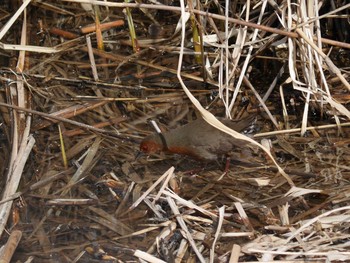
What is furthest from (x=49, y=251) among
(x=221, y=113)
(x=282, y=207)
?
(x=221, y=113)

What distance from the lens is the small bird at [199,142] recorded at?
4273mm

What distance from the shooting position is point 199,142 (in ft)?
14.1

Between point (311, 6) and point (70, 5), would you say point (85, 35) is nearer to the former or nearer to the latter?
point (70, 5)

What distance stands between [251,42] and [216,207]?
120 centimetres

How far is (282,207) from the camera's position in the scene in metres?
3.78

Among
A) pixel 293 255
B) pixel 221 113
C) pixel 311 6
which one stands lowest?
pixel 293 255

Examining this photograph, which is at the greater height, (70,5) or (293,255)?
(70,5)

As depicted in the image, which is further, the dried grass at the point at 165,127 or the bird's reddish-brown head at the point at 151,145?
the bird's reddish-brown head at the point at 151,145

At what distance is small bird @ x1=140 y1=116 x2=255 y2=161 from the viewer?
427cm

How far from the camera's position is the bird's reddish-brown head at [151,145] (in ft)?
14.2

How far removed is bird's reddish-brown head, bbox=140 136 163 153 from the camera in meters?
4.32

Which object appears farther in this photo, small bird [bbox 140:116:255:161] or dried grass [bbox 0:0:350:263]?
small bird [bbox 140:116:255:161]

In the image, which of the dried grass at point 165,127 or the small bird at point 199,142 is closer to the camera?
the dried grass at point 165,127

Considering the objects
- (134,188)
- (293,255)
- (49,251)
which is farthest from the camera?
(134,188)
